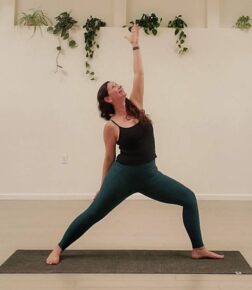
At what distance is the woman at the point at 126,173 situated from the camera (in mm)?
2018

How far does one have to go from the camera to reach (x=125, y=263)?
2.04 m

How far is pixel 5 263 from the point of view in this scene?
2039mm

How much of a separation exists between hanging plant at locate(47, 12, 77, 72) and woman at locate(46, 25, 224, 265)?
2569 millimetres

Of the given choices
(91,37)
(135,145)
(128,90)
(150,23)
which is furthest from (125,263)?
(150,23)

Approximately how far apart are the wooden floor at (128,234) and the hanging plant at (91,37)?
167 centimetres

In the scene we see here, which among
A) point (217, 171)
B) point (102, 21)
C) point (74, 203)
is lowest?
point (74, 203)

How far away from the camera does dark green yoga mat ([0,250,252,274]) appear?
6.26ft

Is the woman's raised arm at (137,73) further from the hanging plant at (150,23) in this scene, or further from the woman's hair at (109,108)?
the hanging plant at (150,23)

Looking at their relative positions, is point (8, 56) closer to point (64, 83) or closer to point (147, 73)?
point (64, 83)

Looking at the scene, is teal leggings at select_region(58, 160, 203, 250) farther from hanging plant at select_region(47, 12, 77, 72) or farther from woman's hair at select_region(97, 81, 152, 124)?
hanging plant at select_region(47, 12, 77, 72)

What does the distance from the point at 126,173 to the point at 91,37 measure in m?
2.82
